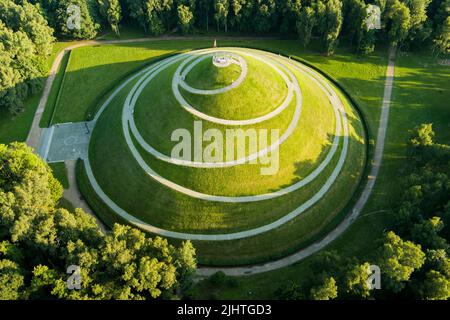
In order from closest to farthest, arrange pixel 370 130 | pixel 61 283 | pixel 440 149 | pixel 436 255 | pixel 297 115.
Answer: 1. pixel 61 283
2. pixel 436 255
3. pixel 440 149
4. pixel 297 115
5. pixel 370 130

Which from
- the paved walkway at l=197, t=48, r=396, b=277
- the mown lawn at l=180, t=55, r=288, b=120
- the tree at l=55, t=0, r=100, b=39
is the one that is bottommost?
the paved walkway at l=197, t=48, r=396, b=277

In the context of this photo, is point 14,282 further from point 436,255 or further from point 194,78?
point 436,255

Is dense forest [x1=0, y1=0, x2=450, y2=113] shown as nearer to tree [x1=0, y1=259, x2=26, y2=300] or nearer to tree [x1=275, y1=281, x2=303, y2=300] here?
tree [x1=0, y1=259, x2=26, y2=300]

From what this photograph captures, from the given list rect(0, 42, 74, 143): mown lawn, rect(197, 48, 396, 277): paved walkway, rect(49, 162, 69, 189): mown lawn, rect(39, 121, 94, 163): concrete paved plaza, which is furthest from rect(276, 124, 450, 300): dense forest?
rect(0, 42, 74, 143): mown lawn

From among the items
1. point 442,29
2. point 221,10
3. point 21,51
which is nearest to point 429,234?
point 442,29

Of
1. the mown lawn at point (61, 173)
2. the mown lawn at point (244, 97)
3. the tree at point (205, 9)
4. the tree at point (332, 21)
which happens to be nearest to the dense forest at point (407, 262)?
the mown lawn at point (244, 97)

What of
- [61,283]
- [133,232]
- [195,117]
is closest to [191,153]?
[195,117]
